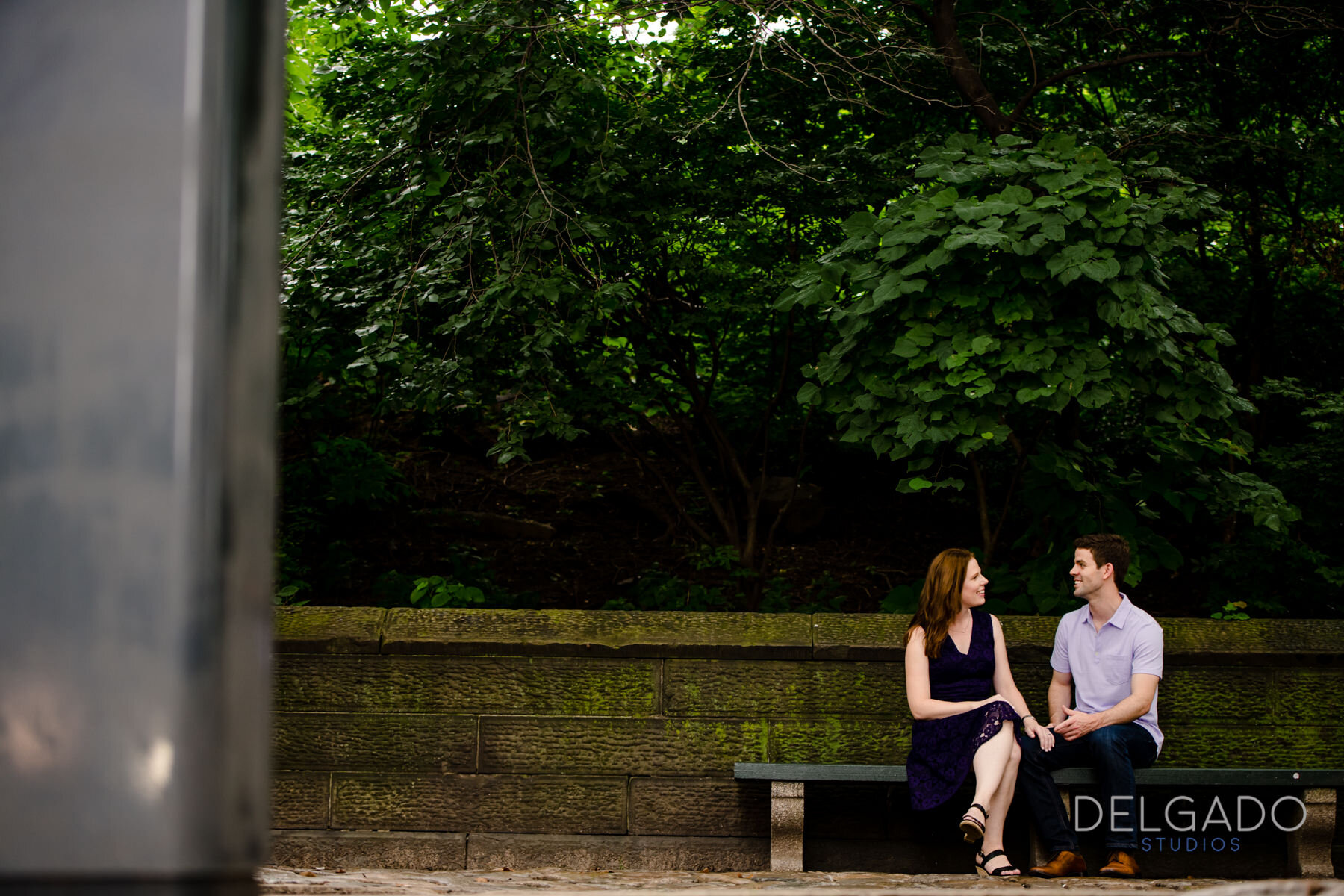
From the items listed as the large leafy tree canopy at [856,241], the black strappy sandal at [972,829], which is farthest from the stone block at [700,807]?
the large leafy tree canopy at [856,241]

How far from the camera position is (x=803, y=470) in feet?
29.3

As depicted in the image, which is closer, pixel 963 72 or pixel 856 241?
pixel 856 241

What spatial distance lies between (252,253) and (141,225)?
0.06 metres

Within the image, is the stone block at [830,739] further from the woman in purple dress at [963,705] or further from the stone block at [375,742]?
the stone block at [375,742]

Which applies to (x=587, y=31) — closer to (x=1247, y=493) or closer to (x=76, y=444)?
(x=1247, y=493)

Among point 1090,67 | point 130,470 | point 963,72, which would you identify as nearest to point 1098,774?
point 963,72

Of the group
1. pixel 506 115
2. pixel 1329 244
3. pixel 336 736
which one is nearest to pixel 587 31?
pixel 506 115

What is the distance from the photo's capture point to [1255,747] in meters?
5.21

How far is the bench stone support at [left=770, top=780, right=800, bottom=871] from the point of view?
4.92 m

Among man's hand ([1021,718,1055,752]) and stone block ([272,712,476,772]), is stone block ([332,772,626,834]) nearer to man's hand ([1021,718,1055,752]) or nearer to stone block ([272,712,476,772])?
stone block ([272,712,476,772])

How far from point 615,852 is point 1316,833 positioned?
3.16 m

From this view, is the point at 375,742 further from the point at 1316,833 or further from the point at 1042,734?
the point at 1316,833

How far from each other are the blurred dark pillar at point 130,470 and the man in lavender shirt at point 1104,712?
15.2 ft

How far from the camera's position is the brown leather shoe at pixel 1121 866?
15.0 ft
